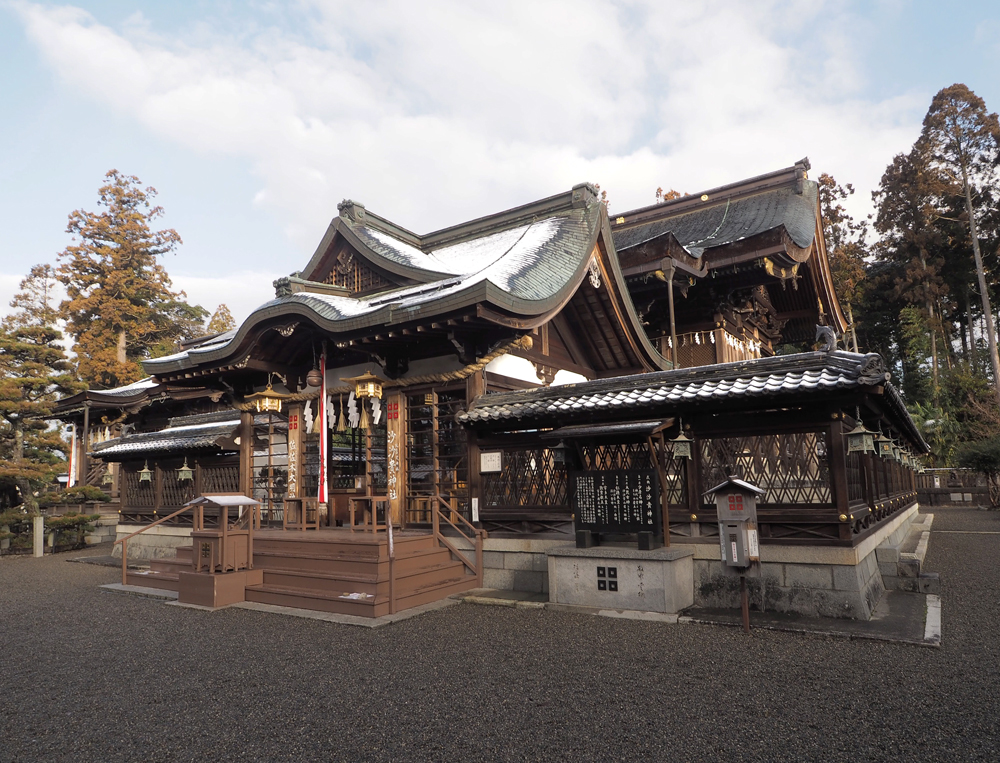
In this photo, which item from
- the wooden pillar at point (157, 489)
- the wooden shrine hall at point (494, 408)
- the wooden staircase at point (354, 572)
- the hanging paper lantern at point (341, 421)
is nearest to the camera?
the wooden shrine hall at point (494, 408)

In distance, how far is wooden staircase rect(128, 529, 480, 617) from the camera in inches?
365

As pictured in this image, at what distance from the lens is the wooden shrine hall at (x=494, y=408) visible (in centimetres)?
915

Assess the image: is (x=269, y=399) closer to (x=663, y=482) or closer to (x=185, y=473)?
(x=185, y=473)

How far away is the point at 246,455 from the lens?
14.9 metres

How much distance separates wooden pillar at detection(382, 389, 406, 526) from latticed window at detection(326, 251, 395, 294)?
3170 millimetres

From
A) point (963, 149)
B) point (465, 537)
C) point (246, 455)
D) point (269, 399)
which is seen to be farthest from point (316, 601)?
point (963, 149)

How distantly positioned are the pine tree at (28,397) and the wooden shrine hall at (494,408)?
419 centimetres

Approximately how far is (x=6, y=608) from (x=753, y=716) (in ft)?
37.8

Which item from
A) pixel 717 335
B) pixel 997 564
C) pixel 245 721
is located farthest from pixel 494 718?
pixel 717 335

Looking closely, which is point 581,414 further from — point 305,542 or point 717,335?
point 717,335

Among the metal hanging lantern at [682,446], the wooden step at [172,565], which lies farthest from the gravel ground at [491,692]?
the wooden step at [172,565]

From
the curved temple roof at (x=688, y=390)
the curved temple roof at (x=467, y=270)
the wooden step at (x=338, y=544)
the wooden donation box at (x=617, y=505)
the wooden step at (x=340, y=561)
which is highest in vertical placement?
the curved temple roof at (x=467, y=270)

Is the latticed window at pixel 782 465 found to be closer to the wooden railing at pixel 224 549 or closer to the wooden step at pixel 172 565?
the wooden railing at pixel 224 549

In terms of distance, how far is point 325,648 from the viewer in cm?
745
